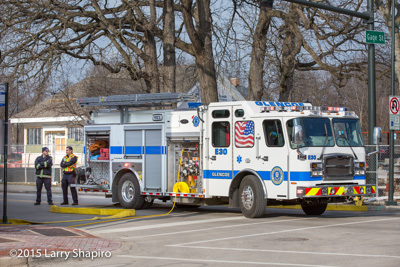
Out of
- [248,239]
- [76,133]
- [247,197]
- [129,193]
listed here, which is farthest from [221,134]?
[76,133]

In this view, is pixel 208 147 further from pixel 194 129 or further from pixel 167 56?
pixel 167 56

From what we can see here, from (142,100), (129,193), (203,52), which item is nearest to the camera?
(142,100)

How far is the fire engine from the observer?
14.4m

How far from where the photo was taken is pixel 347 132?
15.1 m

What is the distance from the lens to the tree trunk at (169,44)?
941 inches

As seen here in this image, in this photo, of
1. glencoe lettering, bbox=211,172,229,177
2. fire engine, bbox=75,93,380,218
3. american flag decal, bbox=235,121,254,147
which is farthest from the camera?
glencoe lettering, bbox=211,172,229,177

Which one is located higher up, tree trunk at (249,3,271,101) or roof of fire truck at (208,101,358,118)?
tree trunk at (249,3,271,101)

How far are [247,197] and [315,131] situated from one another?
2.22 metres

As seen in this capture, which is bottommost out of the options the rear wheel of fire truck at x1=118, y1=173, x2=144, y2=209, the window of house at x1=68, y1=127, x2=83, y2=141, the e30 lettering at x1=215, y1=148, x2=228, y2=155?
the rear wheel of fire truck at x1=118, y1=173, x2=144, y2=209

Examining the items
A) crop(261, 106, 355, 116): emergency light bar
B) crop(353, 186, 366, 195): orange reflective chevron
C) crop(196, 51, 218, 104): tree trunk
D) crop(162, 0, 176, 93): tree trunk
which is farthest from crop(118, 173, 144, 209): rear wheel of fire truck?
crop(162, 0, 176, 93): tree trunk

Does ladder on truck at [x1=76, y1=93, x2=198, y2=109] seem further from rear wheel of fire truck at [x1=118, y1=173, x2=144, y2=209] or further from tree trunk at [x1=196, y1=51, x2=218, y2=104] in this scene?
tree trunk at [x1=196, y1=51, x2=218, y2=104]

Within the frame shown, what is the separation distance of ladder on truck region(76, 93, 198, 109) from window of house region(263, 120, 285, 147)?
9.43ft

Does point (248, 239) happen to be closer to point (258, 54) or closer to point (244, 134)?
point (244, 134)

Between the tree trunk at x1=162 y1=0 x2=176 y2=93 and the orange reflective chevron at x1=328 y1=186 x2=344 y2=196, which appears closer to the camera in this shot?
the orange reflective chevron at x1=328 y1=186 x2=344 y2=196
